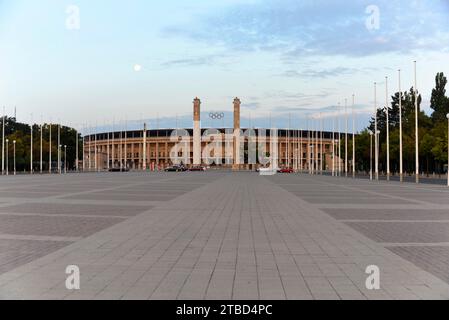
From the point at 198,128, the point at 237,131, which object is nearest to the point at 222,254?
the point at 237,131

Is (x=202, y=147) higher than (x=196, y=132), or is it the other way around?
(x=196, y=132)

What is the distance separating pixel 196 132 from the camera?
147375mm

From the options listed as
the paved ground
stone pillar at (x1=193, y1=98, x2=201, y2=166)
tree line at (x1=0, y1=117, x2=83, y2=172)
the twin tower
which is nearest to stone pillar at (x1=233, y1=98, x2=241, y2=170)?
the twin tower

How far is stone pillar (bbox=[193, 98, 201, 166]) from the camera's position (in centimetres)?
14612

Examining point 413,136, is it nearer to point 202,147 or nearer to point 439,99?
point 439,99

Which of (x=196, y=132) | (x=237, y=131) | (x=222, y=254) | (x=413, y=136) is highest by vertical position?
(x=237, y=131)

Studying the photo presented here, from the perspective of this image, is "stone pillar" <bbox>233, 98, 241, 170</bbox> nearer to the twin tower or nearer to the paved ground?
the twin tower

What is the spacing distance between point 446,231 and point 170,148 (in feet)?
474

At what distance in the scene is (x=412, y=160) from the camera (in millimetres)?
78938

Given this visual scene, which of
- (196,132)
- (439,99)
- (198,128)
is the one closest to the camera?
(439,99)

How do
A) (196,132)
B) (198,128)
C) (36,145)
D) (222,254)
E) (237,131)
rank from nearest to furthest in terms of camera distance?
(222,254) < (36,145) < (237,131) < (196,132) < (198,128)

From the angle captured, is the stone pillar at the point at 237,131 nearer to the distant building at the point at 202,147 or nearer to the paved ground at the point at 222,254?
the distant building at the point at 202,147
